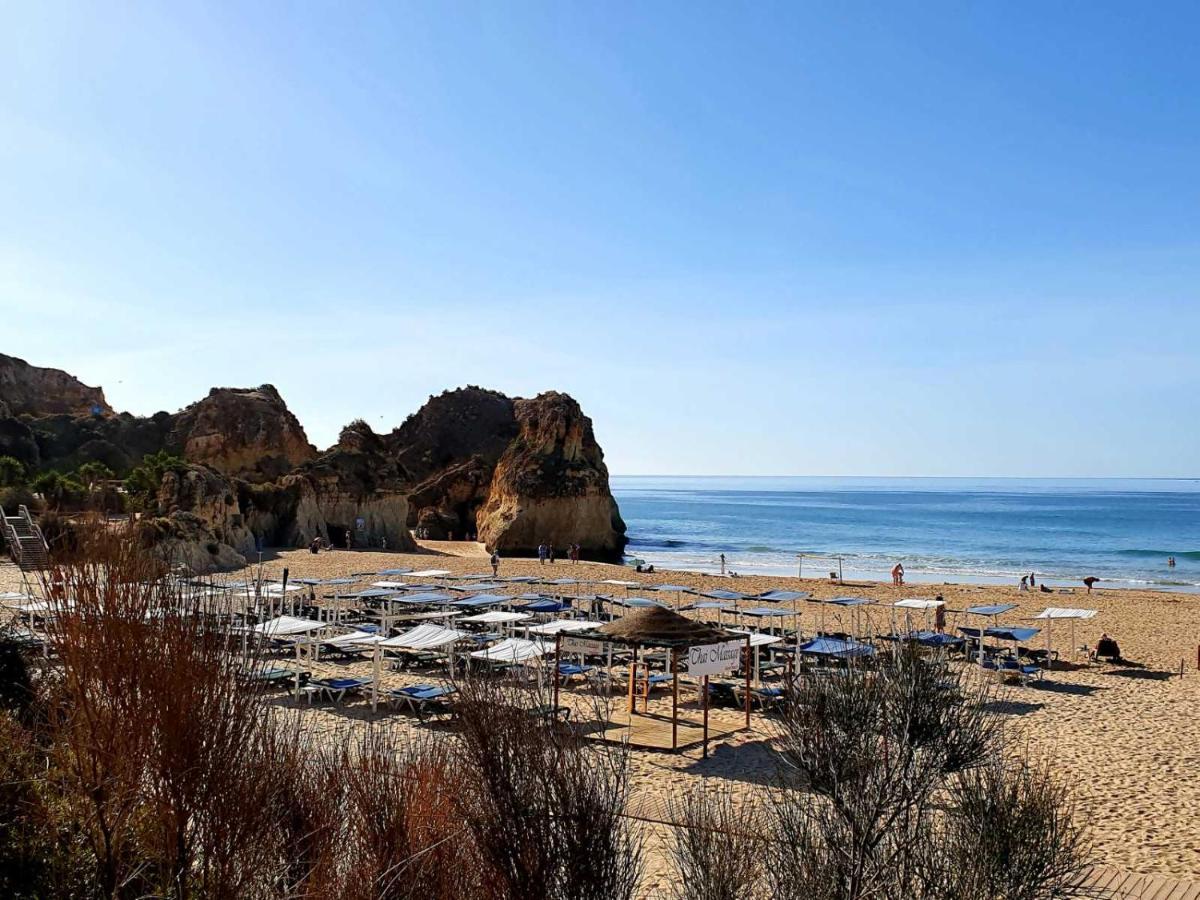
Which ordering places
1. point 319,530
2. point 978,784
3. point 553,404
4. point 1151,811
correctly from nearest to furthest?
point 978,784, point 1151,811, point 319,530, point 553,404

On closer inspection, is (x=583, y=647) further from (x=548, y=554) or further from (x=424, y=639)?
(x=548, y=554)

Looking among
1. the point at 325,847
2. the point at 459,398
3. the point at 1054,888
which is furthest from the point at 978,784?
the point at 459,398

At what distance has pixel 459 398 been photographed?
98.4 metres

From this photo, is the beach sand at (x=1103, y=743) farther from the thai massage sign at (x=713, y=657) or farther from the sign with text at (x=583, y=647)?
the thai massage sign at (x=713, y=657)

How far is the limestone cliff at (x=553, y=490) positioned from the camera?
197 ft

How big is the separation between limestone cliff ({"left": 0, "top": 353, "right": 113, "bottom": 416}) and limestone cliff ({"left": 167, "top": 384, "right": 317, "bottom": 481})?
15055 millimetres

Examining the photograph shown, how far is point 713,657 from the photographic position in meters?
11.0

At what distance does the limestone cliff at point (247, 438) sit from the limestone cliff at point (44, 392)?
15.1 metres

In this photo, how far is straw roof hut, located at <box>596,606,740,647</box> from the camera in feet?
36.9

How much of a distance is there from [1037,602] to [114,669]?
32.2 metres

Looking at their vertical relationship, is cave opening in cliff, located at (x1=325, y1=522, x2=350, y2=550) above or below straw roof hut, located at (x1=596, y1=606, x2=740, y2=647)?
below

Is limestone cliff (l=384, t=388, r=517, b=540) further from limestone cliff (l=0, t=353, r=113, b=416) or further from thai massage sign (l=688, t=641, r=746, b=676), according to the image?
thai massage sign (l=688, t=641, r=746, b=676)

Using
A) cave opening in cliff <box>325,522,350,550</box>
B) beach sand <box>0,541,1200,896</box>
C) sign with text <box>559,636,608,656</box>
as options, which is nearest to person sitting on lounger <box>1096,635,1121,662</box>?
beach sand <box>0,541,1200,896</box>

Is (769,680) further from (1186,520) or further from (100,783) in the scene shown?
(1186,520)
